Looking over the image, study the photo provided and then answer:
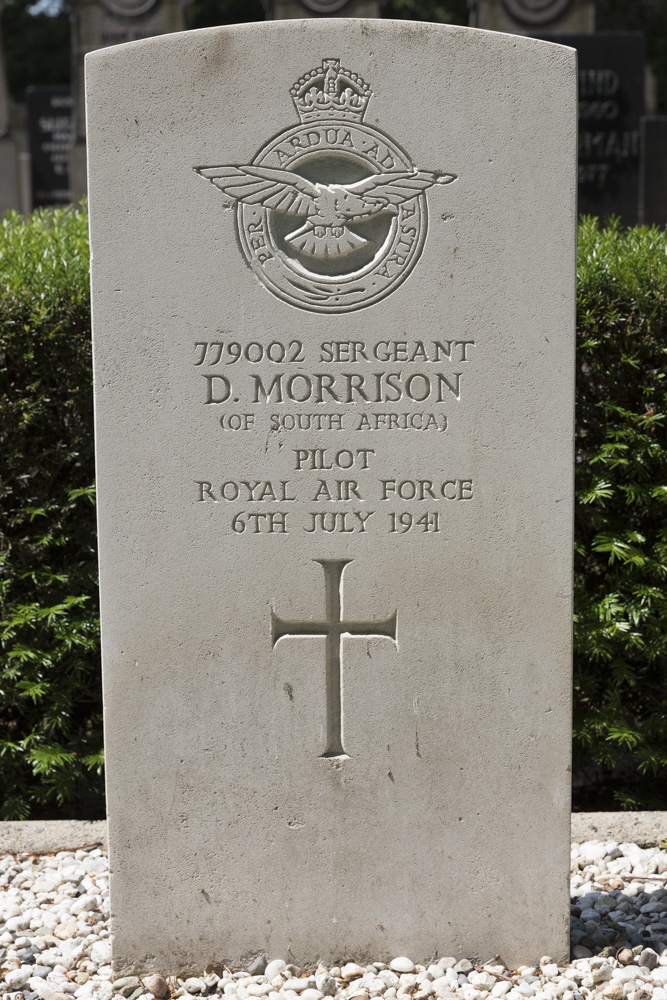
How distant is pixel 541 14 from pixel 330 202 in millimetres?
11462

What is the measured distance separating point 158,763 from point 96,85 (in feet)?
5.70

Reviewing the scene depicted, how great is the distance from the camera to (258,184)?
2582 mm

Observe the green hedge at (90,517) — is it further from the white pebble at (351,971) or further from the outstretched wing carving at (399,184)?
the white pebble at (351,971)

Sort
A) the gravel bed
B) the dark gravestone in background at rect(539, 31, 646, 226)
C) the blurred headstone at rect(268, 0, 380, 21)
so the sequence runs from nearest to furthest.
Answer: the gravel bed → the dark gravestone in background at rect(539, 31, 646, 226) → the blurred headstone at rect(268, 0, 380, 21)

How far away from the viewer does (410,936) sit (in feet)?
9.13

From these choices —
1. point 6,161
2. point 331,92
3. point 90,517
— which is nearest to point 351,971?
point 90,517

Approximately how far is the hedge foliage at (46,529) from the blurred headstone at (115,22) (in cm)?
982

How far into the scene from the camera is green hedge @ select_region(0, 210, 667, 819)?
142 inches

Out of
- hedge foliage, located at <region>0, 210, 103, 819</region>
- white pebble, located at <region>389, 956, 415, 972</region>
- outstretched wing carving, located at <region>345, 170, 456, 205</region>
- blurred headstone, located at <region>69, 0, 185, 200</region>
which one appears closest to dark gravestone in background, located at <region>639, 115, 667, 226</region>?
blurred headstone, located at <region>69, 0, 185, 200</region>

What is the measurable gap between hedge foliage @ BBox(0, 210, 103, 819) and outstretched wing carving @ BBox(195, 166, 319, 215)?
1.18 meters

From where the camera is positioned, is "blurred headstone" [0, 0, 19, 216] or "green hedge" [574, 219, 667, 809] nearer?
"green hedge" [574, 219, 667, 809]

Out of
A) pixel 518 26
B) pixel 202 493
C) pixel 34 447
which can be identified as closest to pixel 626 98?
pixel 518 26

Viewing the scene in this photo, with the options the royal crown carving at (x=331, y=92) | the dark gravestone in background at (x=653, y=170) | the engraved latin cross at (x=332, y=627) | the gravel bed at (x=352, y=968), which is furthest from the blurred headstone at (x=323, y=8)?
the gravel bed at (x=352, y=968)

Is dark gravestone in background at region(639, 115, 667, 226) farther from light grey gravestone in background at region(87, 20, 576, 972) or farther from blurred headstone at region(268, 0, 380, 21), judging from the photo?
light grey gravestone in background at region(87, 20, 576, 972)
